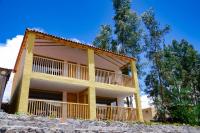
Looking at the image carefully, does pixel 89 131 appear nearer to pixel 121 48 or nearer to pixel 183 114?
pixel 183 114

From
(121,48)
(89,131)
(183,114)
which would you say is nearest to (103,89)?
(89,131)

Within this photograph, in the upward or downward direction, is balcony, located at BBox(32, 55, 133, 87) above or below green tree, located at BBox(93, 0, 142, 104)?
below

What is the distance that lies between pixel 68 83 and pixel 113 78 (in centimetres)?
505

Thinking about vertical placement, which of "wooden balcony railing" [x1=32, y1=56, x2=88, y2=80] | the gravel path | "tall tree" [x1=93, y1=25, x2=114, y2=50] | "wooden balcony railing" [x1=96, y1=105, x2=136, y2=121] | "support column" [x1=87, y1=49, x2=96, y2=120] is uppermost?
"tall tree" [x1=93, y1=25, x2=114, y2=50]

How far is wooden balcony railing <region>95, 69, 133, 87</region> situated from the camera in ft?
60.4

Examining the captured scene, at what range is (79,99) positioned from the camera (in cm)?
1780

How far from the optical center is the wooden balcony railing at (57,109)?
14.0 m

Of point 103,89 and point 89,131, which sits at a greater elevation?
point 103,89

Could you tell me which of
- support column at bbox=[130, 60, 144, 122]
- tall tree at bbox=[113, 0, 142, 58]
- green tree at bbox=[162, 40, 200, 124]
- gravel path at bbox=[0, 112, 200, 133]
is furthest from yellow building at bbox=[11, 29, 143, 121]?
tall tree at bbox=[113, 0, 142, 58]

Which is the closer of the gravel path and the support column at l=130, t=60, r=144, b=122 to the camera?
the gravel path

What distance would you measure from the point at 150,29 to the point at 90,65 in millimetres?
14420

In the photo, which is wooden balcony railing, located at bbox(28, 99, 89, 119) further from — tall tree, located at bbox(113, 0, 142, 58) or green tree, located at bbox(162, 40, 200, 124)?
tall tree, located at bbox(113, 0, 142, 58)

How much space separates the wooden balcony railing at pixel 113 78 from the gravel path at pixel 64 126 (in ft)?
15.1

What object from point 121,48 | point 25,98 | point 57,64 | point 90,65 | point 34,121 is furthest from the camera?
point 121,48
